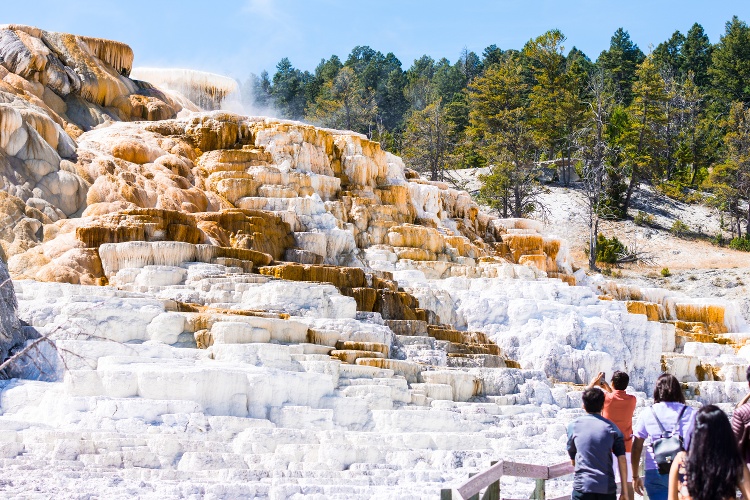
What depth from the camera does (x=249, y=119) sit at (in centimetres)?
2645

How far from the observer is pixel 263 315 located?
14328mm

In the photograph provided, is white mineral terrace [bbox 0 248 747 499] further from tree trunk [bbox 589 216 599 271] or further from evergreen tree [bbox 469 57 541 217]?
evergreen tree [bbox 469 57 541 217]

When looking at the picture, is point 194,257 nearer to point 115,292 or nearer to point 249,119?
point 115,292

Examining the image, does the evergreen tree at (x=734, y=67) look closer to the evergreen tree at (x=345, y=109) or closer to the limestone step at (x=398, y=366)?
the evergreen tree at (x=345, y=109)

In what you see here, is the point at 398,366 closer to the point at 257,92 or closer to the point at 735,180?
the point at 735,180

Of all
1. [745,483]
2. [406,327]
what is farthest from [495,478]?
[406,327]

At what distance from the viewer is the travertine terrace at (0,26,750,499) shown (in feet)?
32.7

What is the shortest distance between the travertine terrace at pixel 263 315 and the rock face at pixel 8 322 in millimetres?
44

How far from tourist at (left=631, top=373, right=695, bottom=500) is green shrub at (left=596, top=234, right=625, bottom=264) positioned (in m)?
28.1

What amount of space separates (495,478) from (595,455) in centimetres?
93

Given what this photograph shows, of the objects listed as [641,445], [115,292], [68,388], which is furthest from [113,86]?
[641,445]

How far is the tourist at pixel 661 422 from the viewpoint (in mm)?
5828

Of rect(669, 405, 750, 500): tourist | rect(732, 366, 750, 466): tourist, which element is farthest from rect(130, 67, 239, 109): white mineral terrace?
rect(669, 405, 750, 500): tourist

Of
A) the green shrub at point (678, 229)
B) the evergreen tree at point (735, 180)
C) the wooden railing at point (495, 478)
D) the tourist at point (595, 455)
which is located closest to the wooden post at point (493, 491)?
the wooden railing at point (495, 478)
